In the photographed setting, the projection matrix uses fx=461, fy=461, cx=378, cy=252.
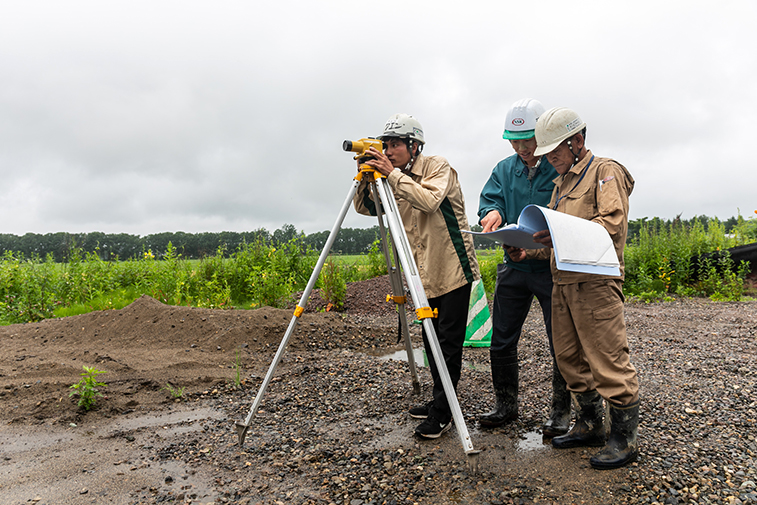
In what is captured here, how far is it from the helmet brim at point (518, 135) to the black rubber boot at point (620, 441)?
1.81 m

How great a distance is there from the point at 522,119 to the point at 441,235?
0.98 metres

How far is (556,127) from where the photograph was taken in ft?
9.26

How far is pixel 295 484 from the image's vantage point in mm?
2840

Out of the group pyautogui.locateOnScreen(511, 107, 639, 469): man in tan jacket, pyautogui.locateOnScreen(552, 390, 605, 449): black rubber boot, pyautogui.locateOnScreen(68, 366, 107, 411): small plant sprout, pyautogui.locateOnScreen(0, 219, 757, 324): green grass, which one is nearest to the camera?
pyautogui.locateOnScreen(511, 107, 639, 469): man in tan jacket

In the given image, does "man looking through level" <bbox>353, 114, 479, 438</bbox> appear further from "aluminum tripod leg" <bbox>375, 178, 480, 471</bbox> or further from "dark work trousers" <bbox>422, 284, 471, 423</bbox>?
"aluminum tripod leg" <bbox>375, 178, 480, 471</bbox>

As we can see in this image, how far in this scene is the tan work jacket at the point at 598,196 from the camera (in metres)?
2.65

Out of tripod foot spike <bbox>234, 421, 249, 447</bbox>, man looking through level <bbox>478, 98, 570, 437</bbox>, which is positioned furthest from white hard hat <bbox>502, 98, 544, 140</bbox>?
tripod foot spike <bbox>234, 421, 249, 447</bbox>

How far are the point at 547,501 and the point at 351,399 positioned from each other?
2.18 m

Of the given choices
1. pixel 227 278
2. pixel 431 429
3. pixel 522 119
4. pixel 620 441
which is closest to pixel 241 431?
pixel 431 429

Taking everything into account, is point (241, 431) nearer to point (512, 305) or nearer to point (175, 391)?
point (175, 391)

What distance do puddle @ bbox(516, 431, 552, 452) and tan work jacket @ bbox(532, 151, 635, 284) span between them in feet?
3.97

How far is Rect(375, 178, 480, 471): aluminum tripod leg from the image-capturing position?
2.60m

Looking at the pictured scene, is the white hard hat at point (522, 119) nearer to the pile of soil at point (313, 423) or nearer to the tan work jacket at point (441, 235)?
the tan work jacket at point (441, 235)

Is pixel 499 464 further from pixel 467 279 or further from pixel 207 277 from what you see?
pixel 207 277
